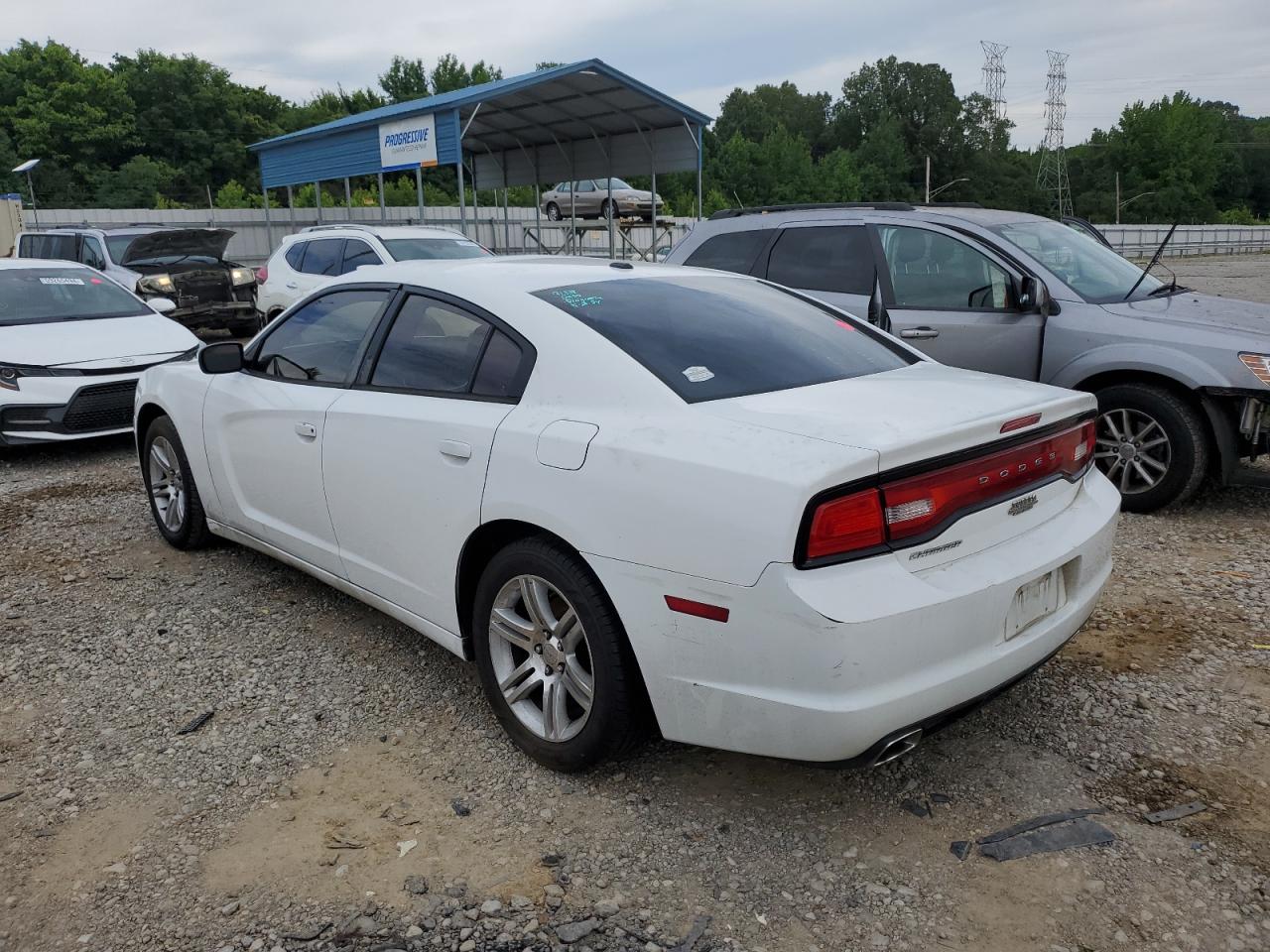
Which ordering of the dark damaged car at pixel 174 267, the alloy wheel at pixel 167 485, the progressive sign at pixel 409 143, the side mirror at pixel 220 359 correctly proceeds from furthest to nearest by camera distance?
the progressive sign at pixel 409 143 < the dark damaged car at pixel 174 267 < the alloy wheel at pixel 167 485 < the side mirror at pixel 220 359

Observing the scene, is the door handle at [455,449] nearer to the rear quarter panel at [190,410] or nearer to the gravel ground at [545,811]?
the gravel ground at [545,811]

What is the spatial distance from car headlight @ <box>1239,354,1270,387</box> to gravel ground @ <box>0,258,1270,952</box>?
1.43 metres

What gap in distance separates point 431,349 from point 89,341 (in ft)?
18.2

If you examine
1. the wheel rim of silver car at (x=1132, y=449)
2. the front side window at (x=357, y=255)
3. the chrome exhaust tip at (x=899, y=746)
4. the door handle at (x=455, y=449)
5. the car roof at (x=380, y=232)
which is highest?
the car roof at (x=380, y=232)

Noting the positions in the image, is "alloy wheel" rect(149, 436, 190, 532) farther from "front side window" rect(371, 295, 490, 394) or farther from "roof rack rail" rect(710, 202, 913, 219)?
"roof rack rail" rect(710, 202, 913, 219)

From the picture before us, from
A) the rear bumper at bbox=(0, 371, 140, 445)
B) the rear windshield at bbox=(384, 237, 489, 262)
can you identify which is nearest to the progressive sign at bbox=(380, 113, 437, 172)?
the rear windshield at bbox=(384, 237, 489, 262)

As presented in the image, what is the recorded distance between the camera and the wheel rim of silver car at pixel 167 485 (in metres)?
4.98

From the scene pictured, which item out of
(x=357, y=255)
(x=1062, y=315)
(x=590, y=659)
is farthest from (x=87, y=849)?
(x=357, y=255)

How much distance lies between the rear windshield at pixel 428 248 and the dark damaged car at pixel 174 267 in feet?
12.5

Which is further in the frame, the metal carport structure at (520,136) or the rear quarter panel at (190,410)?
the metal carport structure at (520,136)

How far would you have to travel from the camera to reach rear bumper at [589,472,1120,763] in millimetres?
2322

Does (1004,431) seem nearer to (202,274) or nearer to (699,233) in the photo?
(699,233)

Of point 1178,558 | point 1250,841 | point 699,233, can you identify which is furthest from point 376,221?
Result: point 1250,841

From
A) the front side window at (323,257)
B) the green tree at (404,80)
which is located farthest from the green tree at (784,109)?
the front side window at (323,257)
